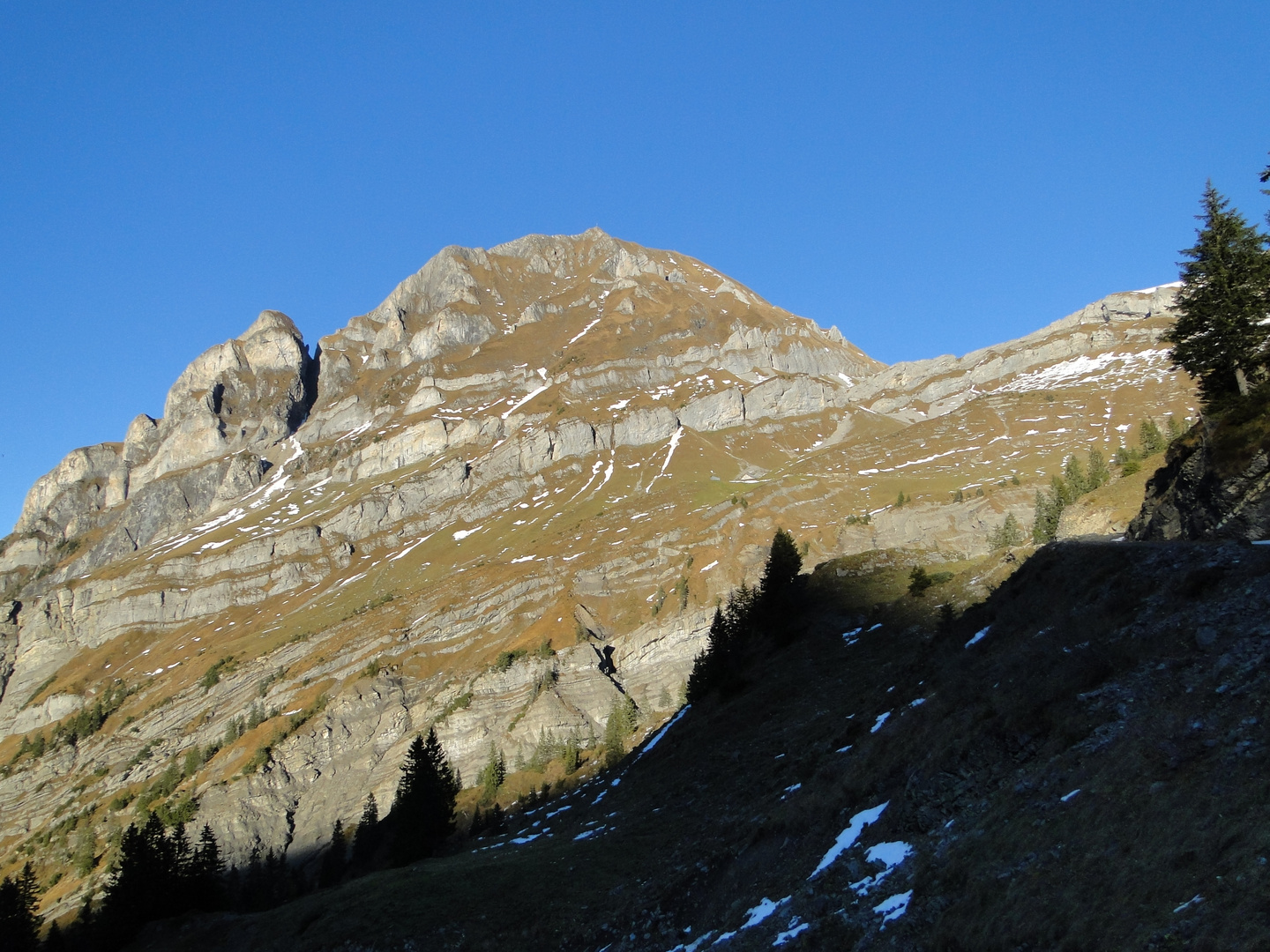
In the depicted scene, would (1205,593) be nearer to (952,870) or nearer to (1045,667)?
(1045,667)

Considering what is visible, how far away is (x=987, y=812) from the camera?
58.9 ft

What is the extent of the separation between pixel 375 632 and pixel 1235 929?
186 m

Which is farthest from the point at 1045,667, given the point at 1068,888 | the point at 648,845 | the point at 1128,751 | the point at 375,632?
the point at 375,632

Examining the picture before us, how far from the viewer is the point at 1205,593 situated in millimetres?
21016

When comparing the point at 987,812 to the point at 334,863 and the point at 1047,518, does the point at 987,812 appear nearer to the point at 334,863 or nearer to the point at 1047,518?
the point at 1047,518

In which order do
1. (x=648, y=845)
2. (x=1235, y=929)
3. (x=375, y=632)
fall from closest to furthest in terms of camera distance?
1. (x=1235, y=929)
2. (x=648, y=845)
3. (x=375, y=632)

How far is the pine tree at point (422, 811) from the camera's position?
64562 millimetres

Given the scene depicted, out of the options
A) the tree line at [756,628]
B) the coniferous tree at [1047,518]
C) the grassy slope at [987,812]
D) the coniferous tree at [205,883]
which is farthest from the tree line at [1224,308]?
the coniferous tree at [205,883]

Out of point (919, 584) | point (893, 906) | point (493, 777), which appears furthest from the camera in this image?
point (493, 777)

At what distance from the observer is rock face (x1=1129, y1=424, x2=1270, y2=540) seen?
31.6m

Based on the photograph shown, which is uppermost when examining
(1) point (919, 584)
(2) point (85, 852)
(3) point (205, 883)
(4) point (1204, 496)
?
(4) point (1204, 496)

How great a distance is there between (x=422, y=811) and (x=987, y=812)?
61036 millimetres

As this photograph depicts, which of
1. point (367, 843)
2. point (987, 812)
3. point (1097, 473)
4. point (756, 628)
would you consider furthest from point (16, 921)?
point (1097, 473)

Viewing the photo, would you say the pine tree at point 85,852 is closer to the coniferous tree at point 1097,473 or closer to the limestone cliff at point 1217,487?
the limestone cliff at point 1217,487
